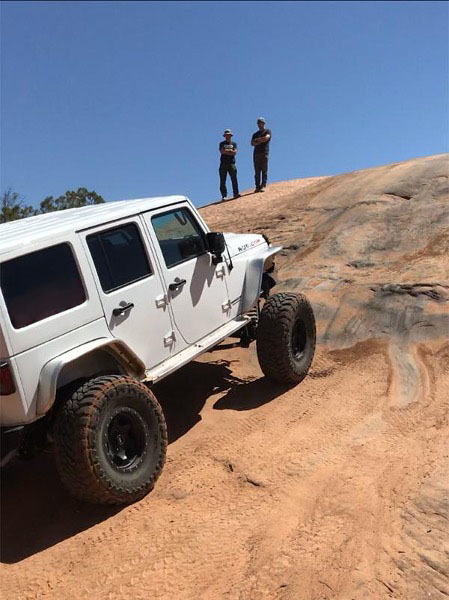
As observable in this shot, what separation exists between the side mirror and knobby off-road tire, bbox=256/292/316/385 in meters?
0.76

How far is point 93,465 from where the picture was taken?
3.28 m

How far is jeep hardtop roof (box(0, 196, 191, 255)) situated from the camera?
3.40 m

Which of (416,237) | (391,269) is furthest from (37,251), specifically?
(416,237)

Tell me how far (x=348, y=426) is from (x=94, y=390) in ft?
6.59

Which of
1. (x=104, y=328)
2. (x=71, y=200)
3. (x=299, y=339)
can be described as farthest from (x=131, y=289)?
(x=71, y=200)

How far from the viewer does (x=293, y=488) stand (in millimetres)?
3572

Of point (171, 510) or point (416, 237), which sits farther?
point (416, 237)

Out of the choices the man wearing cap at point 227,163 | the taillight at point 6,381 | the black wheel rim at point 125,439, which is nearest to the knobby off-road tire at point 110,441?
the black wheel rim at point 125,439

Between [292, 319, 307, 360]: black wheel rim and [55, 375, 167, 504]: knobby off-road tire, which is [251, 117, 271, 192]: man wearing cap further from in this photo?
[55, 375, 167, 504]: knobby off-road tire

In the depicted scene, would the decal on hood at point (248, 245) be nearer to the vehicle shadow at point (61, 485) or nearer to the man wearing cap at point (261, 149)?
the vehicle shadow at point (61, 485)

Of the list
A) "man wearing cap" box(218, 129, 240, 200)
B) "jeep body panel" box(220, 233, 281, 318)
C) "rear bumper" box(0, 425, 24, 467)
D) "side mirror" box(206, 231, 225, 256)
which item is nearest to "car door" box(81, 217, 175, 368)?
"side mirror" box(206, 231, 225, 256)

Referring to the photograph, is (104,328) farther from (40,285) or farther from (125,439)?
(125,439)

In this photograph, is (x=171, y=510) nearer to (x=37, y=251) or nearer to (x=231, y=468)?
(x=231, y=468)

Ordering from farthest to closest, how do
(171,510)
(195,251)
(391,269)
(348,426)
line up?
(391,269)
(195,251)
(348,426)
(171,510)
